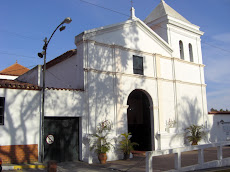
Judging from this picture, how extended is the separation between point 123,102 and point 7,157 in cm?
686

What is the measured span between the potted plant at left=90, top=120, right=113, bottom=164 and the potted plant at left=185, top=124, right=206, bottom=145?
657 cm

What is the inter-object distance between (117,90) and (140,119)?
209 inches

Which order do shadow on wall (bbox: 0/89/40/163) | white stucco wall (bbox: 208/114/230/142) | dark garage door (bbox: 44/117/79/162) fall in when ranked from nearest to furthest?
1. shadow on wall (bbox: 0/89/40/163)
2. dark garage door (bbox: 44/117/79/162)
3. white stucco wall (bbox: 208/114/230/142)

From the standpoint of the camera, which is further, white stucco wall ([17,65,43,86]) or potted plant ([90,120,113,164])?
white stucco wall ([17,65,43,86])

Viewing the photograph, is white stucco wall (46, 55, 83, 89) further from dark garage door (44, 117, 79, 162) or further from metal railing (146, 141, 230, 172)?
metal railing (146, 141, 230, 172)

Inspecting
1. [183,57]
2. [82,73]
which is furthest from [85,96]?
[183,57]

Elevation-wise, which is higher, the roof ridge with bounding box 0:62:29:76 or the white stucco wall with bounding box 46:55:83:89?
the roof ridge with bounding box 0:62:29:76

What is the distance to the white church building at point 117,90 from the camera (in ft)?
39.8

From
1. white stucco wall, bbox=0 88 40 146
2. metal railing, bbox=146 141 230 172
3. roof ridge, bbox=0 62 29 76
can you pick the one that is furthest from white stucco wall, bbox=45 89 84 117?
roof ridge, bbox=0 62 29 76

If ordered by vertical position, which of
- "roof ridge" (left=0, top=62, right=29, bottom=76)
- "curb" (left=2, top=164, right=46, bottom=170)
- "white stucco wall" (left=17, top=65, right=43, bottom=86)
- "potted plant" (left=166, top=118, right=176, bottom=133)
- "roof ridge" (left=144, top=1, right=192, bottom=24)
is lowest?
"curb" (left=2, top=164, right=46, bottom=170)

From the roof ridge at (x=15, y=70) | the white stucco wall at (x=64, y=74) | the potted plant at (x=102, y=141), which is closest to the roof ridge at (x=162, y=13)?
the white stucco wall at (x=64, y=74)

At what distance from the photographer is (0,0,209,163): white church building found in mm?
12141

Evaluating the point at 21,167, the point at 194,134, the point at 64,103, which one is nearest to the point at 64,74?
the point at 64,103

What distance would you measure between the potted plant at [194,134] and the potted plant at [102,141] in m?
6.57
